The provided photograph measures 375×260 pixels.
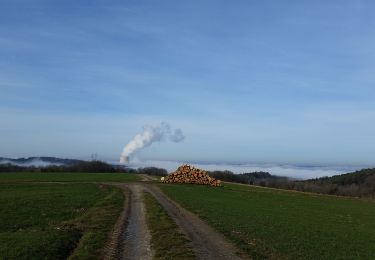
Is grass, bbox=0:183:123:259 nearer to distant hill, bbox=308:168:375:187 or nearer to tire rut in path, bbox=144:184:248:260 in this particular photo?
tire rut in path, bbox=144:184:248:260

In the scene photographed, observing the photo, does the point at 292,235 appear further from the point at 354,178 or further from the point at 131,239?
the point at 354,178

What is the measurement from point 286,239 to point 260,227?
11.5 feet

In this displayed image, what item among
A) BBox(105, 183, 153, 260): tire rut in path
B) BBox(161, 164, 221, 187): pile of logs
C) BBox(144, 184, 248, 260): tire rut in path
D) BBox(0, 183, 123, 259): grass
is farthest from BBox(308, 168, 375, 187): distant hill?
BBox(105, 183, 153, 260): tire rut in path

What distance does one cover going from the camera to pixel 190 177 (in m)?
69.2

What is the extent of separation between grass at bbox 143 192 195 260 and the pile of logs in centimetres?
4127

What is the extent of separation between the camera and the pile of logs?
224 feet

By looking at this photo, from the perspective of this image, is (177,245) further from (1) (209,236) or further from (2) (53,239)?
(2) (53,239)

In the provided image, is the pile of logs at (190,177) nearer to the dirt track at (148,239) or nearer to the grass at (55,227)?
the grass at (55,227)

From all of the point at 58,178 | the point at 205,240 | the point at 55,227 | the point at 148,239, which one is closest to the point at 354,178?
the point at 58,178

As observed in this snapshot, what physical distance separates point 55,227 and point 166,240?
596 centimetres

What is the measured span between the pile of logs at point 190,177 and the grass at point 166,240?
41.3 m

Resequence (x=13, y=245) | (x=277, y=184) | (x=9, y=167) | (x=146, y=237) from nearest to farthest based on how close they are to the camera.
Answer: (x=13, y=245), (x=146, y=237), (x=277, y=184), (x=9, y=167)

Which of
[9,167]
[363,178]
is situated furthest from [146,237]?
[363,178]

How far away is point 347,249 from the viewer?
19.2 meters
